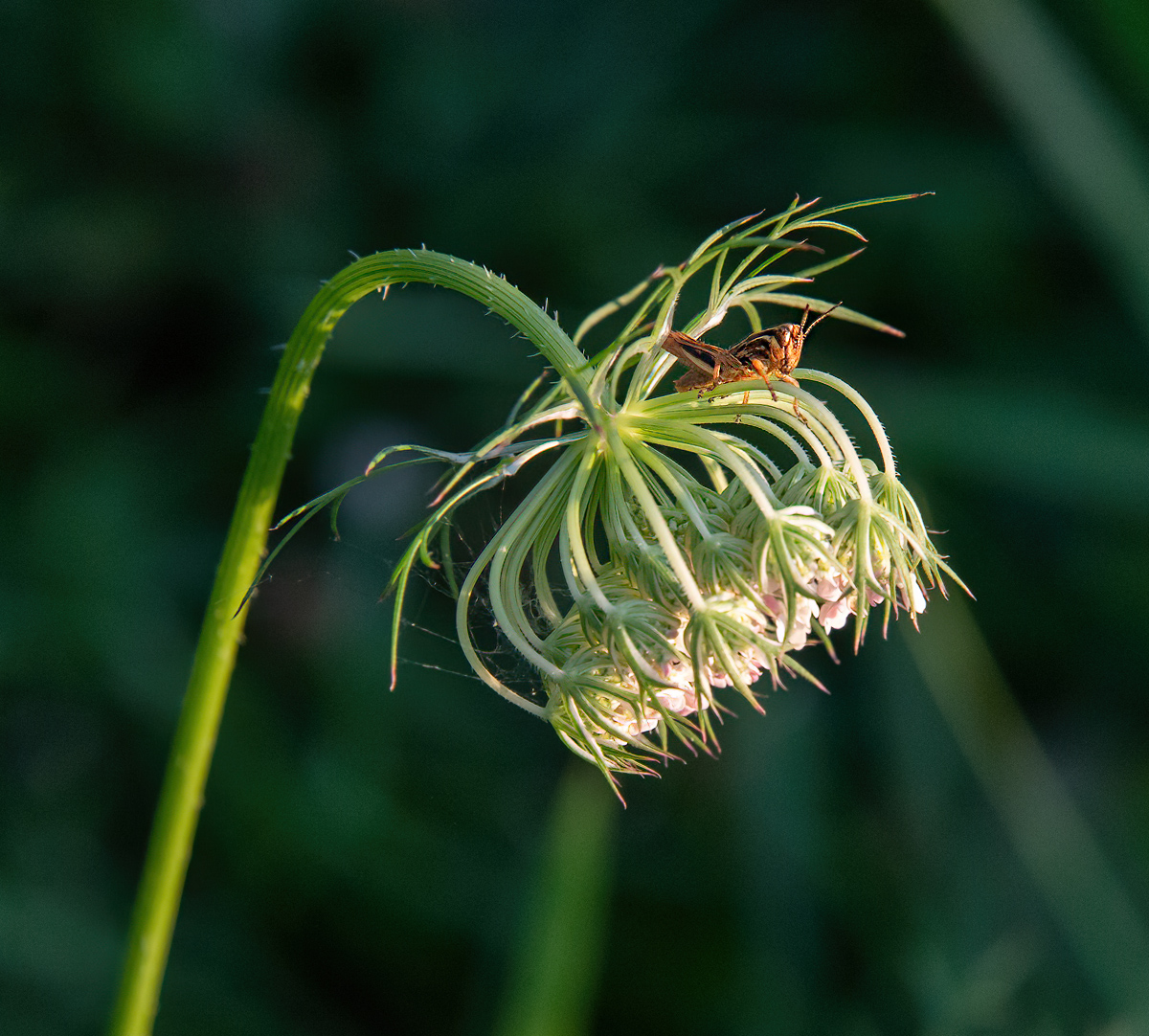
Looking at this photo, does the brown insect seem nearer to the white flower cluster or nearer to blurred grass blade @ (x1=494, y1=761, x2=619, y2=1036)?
the white flower cluster

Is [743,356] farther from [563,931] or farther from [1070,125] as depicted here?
[1070,125]

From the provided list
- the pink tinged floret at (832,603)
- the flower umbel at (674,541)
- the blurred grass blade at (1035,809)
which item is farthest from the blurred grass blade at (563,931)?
the pink tinged floret at (832,603)

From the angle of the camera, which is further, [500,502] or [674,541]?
[500,502]

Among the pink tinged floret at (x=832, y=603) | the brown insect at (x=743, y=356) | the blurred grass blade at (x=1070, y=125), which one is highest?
the blurred grass blade at (x=1070, y=125)

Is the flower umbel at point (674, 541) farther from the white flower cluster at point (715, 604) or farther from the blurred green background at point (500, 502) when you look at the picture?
the blurred green background at point (500, 502)

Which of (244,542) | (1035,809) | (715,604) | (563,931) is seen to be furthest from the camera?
(1035,809)

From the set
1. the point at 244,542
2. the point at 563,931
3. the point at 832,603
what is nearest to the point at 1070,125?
the point at 832,603

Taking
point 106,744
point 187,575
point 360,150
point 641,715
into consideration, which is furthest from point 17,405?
point 641,715
